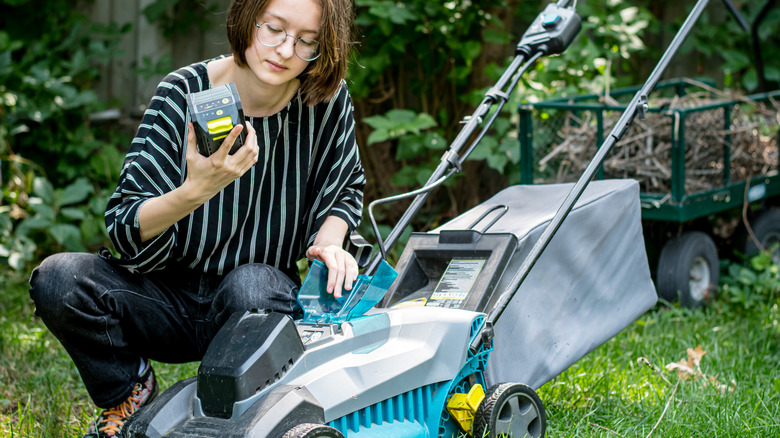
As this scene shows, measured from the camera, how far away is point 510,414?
59.2 inches

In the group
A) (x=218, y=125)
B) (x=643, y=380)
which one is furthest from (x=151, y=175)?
(x=643, y=380)

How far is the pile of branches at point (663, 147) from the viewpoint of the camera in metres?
2.80

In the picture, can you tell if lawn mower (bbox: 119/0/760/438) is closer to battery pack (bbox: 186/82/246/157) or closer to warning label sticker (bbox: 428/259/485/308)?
warning label sticker (bbox: 428/259/485/308)

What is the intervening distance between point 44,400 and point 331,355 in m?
0.95

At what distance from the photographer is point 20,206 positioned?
10.9ft

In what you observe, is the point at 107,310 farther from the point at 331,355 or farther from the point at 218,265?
the point at 331,355

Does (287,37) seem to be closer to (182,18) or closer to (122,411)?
(122,411)

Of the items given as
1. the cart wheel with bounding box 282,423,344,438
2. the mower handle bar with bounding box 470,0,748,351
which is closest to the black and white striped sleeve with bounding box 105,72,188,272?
the cart wheel with bounding box 282,423,344,438

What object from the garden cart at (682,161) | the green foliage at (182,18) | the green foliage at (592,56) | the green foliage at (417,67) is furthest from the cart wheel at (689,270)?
the green foliage at (182,18)

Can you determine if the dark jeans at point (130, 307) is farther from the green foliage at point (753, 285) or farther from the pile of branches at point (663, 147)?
the green foliage at point (753, 285)

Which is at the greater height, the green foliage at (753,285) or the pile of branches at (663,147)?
the pile of branches at (663,147)

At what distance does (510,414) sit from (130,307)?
0.70 meters

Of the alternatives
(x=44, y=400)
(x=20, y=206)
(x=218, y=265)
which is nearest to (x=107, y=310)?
(x=218, y=265)

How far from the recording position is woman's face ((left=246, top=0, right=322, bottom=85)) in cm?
148
